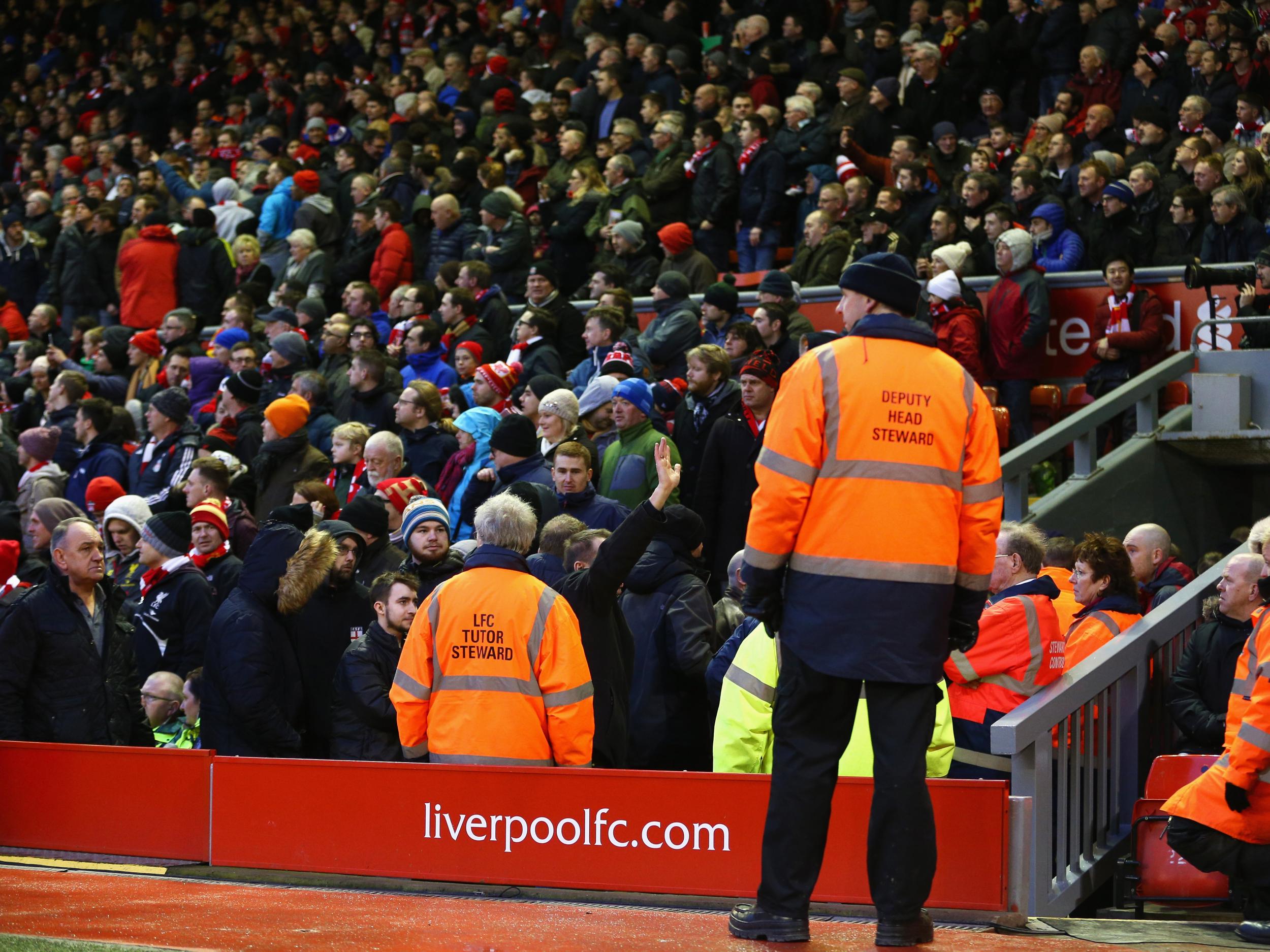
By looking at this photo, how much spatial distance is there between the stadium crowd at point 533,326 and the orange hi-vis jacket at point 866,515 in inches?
12.9

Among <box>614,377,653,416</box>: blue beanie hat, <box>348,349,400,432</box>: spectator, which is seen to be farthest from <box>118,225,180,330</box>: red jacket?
<box>614,377,653,416</box>: blue beanie hat

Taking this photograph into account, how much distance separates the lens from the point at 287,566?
24.6 ft

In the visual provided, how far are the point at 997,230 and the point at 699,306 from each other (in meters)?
2.26

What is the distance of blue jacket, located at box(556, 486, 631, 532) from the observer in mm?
8539

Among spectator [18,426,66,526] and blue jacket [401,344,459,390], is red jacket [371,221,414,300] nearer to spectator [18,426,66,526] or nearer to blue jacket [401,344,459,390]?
blue jacket [401,344,459,390]

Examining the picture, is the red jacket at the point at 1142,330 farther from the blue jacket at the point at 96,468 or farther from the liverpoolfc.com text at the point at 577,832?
the blue jacket at the point at 96,468

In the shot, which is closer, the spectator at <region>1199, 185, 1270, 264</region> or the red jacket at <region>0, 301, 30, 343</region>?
the spectator at <region>1199, 185, 1270, 264</region>

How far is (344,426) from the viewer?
10578mm

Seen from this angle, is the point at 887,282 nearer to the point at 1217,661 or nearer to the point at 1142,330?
the point at 1217,661

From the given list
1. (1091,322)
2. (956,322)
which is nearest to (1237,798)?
(956,322)

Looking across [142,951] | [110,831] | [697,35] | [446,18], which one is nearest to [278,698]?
[110,831]

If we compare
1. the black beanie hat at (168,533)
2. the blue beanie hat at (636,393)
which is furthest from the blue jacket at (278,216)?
the black beanie hat at (168,533)

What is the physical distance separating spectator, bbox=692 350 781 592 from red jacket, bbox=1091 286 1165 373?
2973 millimetres

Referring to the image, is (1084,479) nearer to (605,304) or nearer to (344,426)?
(605,304)
